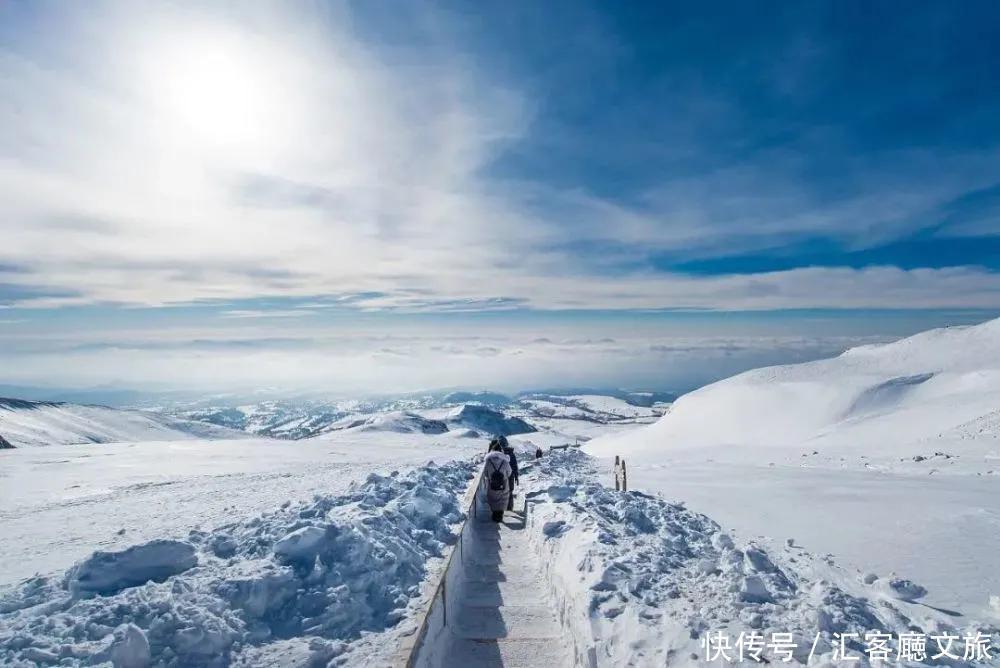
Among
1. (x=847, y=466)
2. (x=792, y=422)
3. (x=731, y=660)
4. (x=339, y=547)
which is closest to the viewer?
(x=731, y=660)

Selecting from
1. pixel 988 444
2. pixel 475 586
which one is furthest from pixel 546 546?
pixel 988 444

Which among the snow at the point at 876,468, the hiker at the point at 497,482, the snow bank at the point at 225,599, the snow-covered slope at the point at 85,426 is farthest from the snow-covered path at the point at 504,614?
the snow-covered slope at the point at 85,426

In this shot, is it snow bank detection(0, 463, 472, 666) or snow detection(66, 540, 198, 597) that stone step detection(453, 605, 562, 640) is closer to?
snow bank detection(0, 463, 472, 666)

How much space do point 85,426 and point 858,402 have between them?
496 ft

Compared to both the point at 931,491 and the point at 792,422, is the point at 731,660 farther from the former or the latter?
the point at 792,422

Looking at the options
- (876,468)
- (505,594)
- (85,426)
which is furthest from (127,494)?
(85,426)

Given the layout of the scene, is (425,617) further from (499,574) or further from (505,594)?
(499,574)

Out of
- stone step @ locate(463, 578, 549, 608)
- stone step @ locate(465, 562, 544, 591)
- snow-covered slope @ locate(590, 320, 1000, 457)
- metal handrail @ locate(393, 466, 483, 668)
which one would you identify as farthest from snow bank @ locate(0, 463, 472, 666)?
snow-covered slope @ locate(590, 320, 1000, 457)

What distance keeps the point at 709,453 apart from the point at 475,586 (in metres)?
32.9

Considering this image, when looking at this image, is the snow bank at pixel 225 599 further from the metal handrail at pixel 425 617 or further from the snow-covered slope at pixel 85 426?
the snow-covered slope at pixel 85 426

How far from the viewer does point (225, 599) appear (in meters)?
5.79

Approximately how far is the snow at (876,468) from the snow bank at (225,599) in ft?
28.3

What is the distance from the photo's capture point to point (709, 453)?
37594 millimetres

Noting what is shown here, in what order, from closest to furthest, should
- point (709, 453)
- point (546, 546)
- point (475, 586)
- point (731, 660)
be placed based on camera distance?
point (731, 660)
point (475, 586)
point (546, 546)
point (709, 453)
